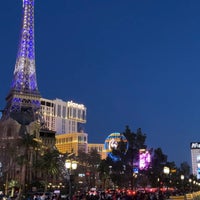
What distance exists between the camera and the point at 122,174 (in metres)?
72.3

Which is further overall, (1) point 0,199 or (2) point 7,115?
(2) point 7,115

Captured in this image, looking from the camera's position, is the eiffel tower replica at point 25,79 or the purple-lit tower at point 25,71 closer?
the eiffel tower replica at point 25,79

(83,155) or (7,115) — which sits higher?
(7,115)

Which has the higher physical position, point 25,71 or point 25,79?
point 25,71

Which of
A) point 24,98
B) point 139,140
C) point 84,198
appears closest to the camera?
point 84,198

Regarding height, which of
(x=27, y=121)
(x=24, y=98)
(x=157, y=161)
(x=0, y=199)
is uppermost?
(x=24, y=98)

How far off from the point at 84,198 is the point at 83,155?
3743 inches

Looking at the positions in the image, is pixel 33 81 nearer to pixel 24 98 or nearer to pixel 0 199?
pixel 24 98

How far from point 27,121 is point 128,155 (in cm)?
7704

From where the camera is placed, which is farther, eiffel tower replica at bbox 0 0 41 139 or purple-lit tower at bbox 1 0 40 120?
purple-lit tower at bbox 1 0 40 120

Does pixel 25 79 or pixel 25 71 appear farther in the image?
pixel 25 71

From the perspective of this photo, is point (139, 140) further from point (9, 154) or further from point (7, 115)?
point (7, 115)

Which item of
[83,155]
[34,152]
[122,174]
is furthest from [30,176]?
[122,174]

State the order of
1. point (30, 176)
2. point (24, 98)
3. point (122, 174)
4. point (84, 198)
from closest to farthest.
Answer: point (84, 198) → point (122, 174) → point (30, 176) → point (24, 98)
